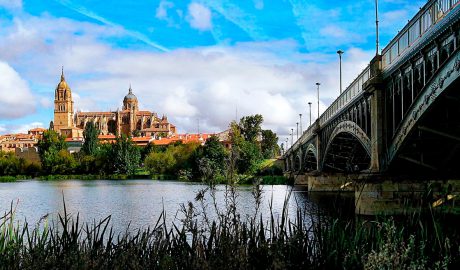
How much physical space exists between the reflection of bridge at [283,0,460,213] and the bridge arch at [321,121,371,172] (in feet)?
0.66

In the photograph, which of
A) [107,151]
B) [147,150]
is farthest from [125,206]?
[147,150]

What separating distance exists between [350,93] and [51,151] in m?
118

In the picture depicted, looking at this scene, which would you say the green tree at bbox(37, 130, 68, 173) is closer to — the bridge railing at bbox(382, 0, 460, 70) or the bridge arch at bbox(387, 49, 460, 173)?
the bridge arch at bbox(387, 49, 460, 173)

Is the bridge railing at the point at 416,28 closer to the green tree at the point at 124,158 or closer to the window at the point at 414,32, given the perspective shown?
the window at the point at 414,32

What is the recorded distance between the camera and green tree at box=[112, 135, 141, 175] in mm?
131375

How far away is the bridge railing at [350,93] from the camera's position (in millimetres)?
32122

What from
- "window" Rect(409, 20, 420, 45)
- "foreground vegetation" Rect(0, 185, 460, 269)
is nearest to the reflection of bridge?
"window" Rect(409, 20, 420, 45)

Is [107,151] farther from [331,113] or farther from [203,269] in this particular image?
[203,269]

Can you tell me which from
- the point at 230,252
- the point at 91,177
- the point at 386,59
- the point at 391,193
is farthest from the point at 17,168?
the point at 230,252

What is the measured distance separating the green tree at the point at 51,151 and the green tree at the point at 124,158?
12.6 meters

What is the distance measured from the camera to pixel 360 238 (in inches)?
404

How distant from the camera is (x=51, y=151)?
143000 mm

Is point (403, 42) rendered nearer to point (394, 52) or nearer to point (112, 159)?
point (394, 52)

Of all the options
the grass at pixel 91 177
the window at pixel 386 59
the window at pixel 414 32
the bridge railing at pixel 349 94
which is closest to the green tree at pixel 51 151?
the grass at pixel 91 177
